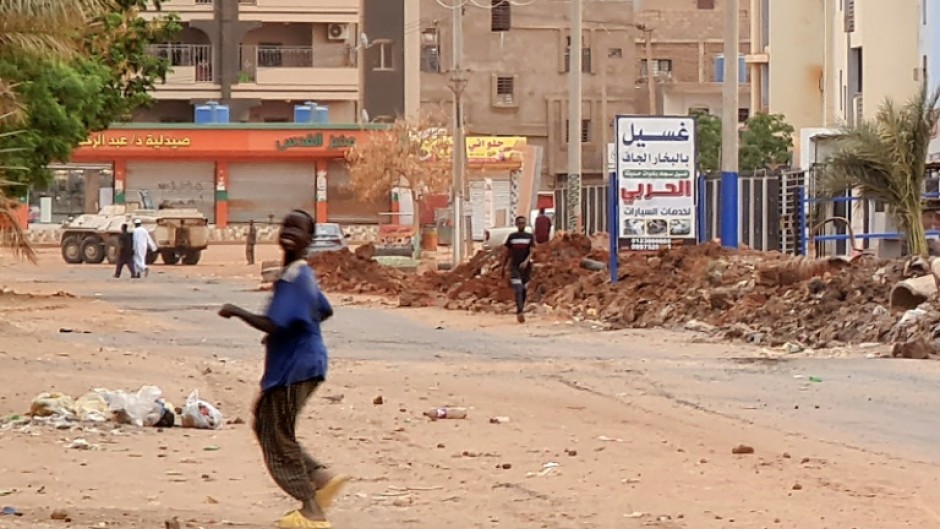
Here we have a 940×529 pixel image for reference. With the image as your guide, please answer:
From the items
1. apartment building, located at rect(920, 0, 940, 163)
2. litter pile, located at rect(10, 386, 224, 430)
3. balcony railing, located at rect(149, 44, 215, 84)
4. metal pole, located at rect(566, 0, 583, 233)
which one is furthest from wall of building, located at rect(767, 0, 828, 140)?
litter pile, located at rect(10, 386, 224, 430)

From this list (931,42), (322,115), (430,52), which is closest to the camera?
(931,42)

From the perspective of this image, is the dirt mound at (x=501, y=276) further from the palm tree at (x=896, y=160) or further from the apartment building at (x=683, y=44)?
the apartment building at (x=683, y=44)

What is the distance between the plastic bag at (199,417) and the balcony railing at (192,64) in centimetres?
6965

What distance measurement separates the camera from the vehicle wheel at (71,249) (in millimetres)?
62438

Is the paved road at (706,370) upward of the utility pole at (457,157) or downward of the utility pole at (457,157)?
downward

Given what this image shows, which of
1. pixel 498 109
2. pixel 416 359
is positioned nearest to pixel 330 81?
pixel 498 109

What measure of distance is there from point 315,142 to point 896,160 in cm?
5146

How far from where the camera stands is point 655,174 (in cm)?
3084

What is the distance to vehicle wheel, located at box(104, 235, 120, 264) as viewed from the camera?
204ft

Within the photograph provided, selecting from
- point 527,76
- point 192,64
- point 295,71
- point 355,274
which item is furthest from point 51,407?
point 527,76

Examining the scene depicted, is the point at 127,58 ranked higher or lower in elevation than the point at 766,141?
higher

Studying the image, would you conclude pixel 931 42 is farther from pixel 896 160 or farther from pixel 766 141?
pixel 766 141

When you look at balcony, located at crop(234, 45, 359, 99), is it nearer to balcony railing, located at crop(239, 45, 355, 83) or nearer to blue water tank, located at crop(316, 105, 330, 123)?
balcony railing, located at crop(239, 45, 355, 83)

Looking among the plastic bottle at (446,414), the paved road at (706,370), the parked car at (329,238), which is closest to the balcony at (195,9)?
the parked car at (329,238)
